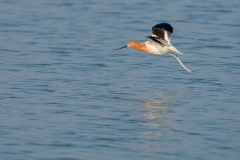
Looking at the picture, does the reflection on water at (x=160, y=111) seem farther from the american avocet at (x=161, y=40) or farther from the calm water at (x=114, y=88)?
the american avocet at (x=161, y=40)

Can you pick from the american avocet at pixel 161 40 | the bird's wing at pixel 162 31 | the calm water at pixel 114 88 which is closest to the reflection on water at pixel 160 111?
the calm water at pixel 114 88

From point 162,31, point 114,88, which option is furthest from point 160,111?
point 162,31

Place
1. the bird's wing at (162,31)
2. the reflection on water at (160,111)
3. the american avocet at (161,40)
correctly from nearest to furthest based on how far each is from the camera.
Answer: the reflection on water at (160,111), the american avocet at (161,40), the bird's wing at (162,31)

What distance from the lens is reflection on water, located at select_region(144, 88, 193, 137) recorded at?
34.4ft

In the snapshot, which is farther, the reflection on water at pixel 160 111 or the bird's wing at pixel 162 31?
the bird's wing at pixel 162 31

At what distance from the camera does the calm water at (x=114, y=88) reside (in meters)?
9.65

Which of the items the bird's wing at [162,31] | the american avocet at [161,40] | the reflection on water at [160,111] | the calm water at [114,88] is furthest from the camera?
the bird's wing at [162,31]

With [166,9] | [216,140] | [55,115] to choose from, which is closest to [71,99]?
[55,115]

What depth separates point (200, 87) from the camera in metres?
13.2

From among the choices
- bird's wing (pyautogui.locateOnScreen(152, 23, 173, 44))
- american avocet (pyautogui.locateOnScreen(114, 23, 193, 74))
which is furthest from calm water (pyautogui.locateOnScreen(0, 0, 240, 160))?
bird's wing (pyautogui.locateOnScreen(152, 23, 173, 44))

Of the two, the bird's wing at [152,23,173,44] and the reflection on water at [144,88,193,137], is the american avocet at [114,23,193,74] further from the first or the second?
the reflection on water at [144,88,193,137]

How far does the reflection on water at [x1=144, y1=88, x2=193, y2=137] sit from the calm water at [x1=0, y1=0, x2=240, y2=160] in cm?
2

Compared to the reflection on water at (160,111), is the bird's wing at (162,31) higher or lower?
higher

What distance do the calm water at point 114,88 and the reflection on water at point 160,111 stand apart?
2 centimetres
